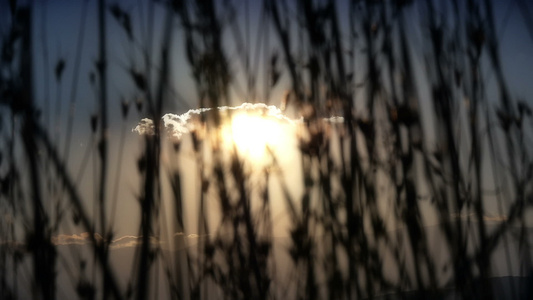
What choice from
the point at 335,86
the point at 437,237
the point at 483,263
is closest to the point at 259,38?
the point at 335,86

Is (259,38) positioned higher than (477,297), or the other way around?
(259,38)

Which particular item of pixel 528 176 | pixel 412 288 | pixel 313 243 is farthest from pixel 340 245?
pixel 528 176

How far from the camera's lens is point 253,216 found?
4.62 ft

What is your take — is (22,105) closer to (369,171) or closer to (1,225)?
(1,225)

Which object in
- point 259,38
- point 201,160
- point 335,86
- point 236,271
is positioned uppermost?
point 259,38

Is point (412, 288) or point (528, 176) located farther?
point (528, 176)

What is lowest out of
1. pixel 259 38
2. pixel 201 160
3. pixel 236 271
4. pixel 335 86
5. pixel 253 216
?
pixel 236 271

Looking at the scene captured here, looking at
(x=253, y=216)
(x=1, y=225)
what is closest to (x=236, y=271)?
(x=253, y=216)

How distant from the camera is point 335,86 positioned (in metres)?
1.48

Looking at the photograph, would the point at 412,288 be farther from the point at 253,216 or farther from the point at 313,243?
the point at 253,216

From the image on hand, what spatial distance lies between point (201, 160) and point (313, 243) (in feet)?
1.16

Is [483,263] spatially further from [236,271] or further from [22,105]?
[22,105]

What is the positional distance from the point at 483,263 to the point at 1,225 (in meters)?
1.26

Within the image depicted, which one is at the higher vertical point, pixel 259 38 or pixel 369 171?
pixel 259 38
